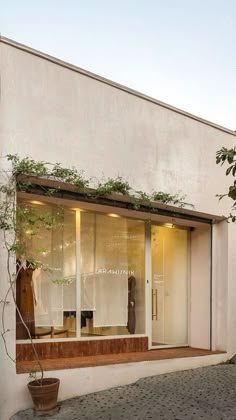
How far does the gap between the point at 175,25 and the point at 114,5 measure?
4.49ft

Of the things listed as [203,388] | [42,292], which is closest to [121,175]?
[42,292]

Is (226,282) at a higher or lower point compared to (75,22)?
lower

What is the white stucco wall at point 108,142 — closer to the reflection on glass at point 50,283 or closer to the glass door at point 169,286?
the glass door at point 169,286

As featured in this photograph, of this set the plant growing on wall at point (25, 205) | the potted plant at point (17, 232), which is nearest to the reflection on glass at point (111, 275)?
the plant growing on wall at point (25, 205)

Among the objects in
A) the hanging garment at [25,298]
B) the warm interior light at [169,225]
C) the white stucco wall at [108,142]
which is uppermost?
the white stucco wall at [108,142]

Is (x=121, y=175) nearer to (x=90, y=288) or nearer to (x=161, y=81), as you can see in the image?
(x=90, y=288)

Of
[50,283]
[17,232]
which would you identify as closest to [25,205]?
[17,232]

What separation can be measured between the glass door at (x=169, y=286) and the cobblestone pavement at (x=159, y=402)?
1.81m

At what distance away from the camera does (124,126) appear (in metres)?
8.27

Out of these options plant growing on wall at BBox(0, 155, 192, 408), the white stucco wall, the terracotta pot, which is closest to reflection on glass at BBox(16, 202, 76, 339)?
plant growing on wall at BBox(0, 155, 192, 408)

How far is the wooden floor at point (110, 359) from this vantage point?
6.98m

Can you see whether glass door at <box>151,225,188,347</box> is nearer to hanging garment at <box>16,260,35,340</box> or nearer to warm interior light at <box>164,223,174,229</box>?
warm interior light at <box>164,223,174,229</box>

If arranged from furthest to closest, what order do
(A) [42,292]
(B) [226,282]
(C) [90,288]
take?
(B) [226,282] < (C) [90,288] < (A) [42,292]

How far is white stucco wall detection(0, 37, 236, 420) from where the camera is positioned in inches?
270
